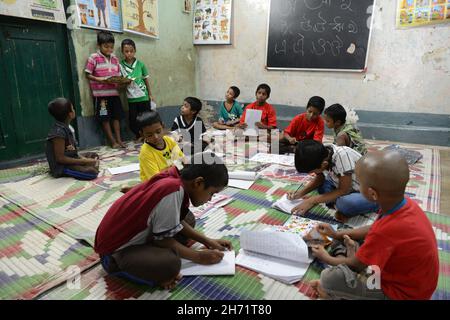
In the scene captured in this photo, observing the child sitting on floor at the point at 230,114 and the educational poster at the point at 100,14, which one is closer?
the educational poster at the point at 100,14

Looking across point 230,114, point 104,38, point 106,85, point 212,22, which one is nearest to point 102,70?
point 106,85

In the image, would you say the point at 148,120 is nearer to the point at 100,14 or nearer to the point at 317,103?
the point at 317,103

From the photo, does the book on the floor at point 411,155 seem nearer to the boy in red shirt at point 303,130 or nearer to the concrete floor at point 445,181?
the concrete floor at point 445,181

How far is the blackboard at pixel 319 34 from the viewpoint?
3.84m

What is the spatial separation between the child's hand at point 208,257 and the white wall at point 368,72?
11.4 ft

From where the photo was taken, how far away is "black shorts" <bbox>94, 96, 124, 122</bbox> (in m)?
3.56

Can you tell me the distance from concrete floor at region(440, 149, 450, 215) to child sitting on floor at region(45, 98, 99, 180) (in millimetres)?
2644

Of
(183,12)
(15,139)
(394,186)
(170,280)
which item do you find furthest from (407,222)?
(183,12)

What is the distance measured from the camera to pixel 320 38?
4.06 meters

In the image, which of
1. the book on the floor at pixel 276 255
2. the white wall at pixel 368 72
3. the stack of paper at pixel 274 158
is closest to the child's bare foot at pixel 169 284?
the book on the floor at pixel 276 255

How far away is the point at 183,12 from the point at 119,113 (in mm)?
2100

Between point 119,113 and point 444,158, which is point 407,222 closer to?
point 444,158

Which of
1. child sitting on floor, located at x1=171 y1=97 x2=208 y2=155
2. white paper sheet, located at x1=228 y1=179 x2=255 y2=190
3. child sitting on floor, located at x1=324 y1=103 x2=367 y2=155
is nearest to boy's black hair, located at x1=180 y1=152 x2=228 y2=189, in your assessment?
white paper sheet, located at x1=228 y1=179 x2=255 y2=190

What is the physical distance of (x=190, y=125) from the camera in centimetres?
290
